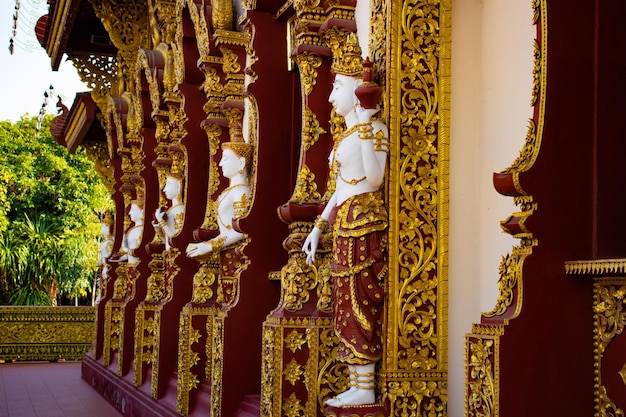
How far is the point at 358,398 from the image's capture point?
3.97 meters

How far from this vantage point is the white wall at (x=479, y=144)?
395 cm

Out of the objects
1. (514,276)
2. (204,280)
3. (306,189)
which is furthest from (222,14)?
(514,276)

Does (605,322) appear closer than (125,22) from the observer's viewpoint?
Yes

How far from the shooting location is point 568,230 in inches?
128

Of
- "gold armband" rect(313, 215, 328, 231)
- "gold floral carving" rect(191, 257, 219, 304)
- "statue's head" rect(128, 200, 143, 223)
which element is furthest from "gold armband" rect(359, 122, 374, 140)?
"statue's head" rect(128, 200, 143, 223)

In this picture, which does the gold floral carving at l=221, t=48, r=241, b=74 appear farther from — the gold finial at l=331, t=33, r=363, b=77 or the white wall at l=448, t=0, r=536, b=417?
the white wall at l=448, t=0, r=536, b=417

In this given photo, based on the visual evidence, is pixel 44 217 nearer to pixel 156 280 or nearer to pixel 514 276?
pixel 156 280

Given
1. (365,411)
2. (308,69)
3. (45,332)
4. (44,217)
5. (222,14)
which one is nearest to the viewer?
(365,411)

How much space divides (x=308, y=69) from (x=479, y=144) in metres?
1.18

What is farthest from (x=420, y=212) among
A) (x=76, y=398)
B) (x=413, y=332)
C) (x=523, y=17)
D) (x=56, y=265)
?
(x=56, y=265)

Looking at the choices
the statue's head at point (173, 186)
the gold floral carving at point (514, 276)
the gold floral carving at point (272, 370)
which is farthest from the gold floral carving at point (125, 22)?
the gold floral carving at point (514, 276)

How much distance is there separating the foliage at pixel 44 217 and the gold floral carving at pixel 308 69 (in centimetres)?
2083

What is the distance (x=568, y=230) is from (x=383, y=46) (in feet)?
4.35

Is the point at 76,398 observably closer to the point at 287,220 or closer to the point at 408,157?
the point at 287,220
